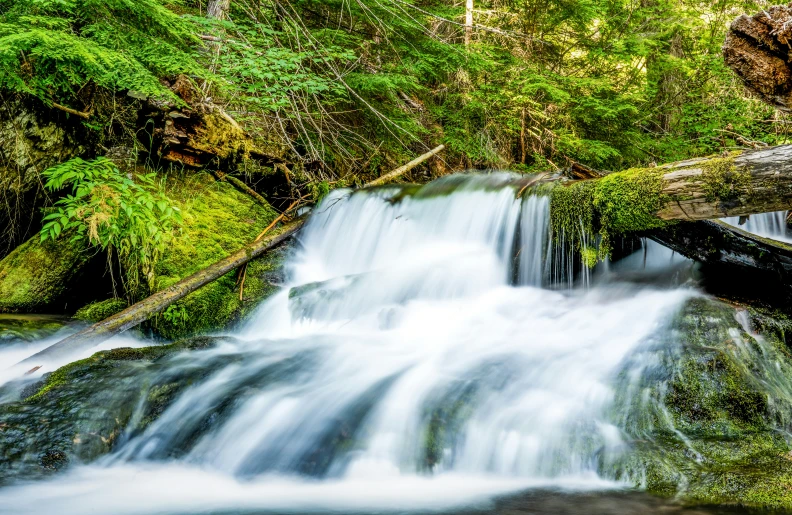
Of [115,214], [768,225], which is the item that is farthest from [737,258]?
[115,214]

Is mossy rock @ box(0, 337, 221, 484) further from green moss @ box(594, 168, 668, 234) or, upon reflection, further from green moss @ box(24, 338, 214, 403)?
green moss @ box(594, 168, 668, 234)

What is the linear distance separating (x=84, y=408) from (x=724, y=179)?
419 centimetres

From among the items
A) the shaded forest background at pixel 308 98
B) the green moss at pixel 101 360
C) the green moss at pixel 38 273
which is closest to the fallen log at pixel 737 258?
the shaded forest background at pixel 308 98

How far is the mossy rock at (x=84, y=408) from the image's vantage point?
98.7 inches

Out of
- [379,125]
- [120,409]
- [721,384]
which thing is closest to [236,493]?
[120,409]

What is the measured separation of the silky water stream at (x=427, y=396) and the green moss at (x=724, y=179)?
0.90m

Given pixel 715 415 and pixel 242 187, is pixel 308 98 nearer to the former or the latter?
pixel 242 187

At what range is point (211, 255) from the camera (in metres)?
5.00

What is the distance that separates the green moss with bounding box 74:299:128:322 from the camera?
4.71 metres

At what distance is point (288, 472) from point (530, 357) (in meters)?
1.89

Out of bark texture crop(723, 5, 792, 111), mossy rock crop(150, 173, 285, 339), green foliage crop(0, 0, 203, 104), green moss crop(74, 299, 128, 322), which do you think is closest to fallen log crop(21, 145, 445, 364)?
mossy rock crop(150, 173, 285, 339)

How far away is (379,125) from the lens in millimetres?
8133

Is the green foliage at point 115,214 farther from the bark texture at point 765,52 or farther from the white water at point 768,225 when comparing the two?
the white water at point 768,225

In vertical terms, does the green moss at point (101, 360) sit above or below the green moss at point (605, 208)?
below
